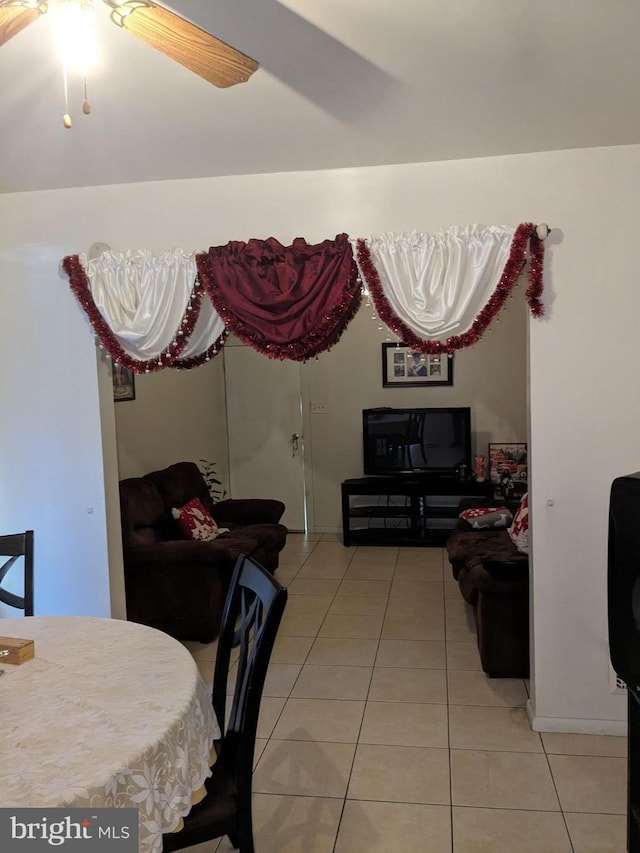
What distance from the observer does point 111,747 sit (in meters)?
1.46

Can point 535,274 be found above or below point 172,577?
above

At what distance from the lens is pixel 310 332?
2797 millimetres

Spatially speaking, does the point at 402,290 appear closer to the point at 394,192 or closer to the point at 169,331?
the point at 394,192

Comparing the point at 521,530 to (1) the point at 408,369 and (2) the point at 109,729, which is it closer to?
(1) the point at 408,369

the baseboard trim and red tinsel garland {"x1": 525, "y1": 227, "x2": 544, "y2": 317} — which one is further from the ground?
red tinsel garland {"x1": 525, "y1": 227, "x2": 544, "y2": 317}

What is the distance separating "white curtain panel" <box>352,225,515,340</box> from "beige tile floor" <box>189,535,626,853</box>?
1706 millimetres

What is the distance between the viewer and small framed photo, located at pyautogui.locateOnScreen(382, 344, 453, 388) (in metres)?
6.40

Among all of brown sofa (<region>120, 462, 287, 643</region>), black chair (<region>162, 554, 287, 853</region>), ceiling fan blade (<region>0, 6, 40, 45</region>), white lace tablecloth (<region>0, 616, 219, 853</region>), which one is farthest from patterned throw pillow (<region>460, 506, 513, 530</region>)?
ceiling fan blade (<region>0, 6, 40, 45</region>)

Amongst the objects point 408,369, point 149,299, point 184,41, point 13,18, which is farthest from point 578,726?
point 408,369

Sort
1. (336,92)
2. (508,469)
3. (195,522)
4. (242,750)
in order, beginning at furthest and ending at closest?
(508,469), (195,522), (336,92), (242,750)

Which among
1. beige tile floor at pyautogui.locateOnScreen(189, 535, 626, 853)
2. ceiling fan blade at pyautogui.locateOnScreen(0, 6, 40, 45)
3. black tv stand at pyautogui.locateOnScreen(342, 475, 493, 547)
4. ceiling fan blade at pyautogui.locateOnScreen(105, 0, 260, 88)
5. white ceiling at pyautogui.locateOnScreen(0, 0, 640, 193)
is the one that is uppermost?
white ceiling at pyautogui.locateOnScreen(0, 0, 640, 193)

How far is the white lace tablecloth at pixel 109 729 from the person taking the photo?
4.51ft

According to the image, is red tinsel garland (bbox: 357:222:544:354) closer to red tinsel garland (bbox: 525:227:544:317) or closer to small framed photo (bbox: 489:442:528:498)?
red tinsel garland (bbox: 525:227:544:317)

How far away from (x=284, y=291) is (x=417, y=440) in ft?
12.0
